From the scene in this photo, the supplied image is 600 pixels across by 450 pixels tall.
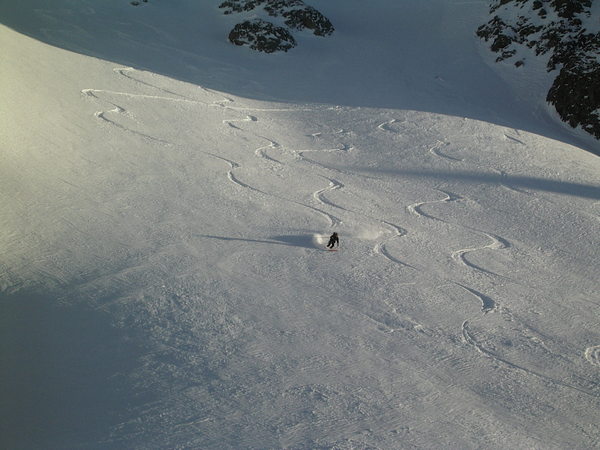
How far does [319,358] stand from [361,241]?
2.88 m

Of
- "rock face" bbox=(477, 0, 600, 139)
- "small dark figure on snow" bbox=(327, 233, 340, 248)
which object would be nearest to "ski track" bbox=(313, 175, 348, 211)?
"small dark figure on snow" bbox=(327, 233, 340, 248)

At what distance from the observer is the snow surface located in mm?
5250

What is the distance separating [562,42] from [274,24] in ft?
34.3

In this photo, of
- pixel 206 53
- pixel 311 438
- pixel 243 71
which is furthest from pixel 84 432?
pixel 206 53

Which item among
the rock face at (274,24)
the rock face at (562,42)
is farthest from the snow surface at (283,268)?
the rock face at (274,24)

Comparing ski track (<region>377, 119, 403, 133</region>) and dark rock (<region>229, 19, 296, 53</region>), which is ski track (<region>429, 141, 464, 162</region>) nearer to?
ski track (<region>377, 119, 403, 133</region>)

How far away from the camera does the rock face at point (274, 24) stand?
19.8 m

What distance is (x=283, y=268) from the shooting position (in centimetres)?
759

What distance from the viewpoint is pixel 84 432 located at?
492 centimetres

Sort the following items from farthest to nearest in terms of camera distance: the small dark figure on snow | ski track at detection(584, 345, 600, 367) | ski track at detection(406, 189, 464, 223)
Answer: ski track at detection(406, 189, 464, 223) < the small dark figure on snow < ski track at detection(584, 345, 600, 367)

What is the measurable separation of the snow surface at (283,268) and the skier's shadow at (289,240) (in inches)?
2.3

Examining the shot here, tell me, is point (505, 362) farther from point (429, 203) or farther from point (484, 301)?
point (429, 203)

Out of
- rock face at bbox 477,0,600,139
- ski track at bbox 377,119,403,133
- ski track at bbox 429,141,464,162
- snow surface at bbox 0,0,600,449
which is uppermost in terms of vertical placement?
rock face at bbox 477,0,600,139

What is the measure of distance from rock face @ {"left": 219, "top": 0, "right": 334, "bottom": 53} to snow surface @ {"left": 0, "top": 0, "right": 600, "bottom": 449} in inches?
192
